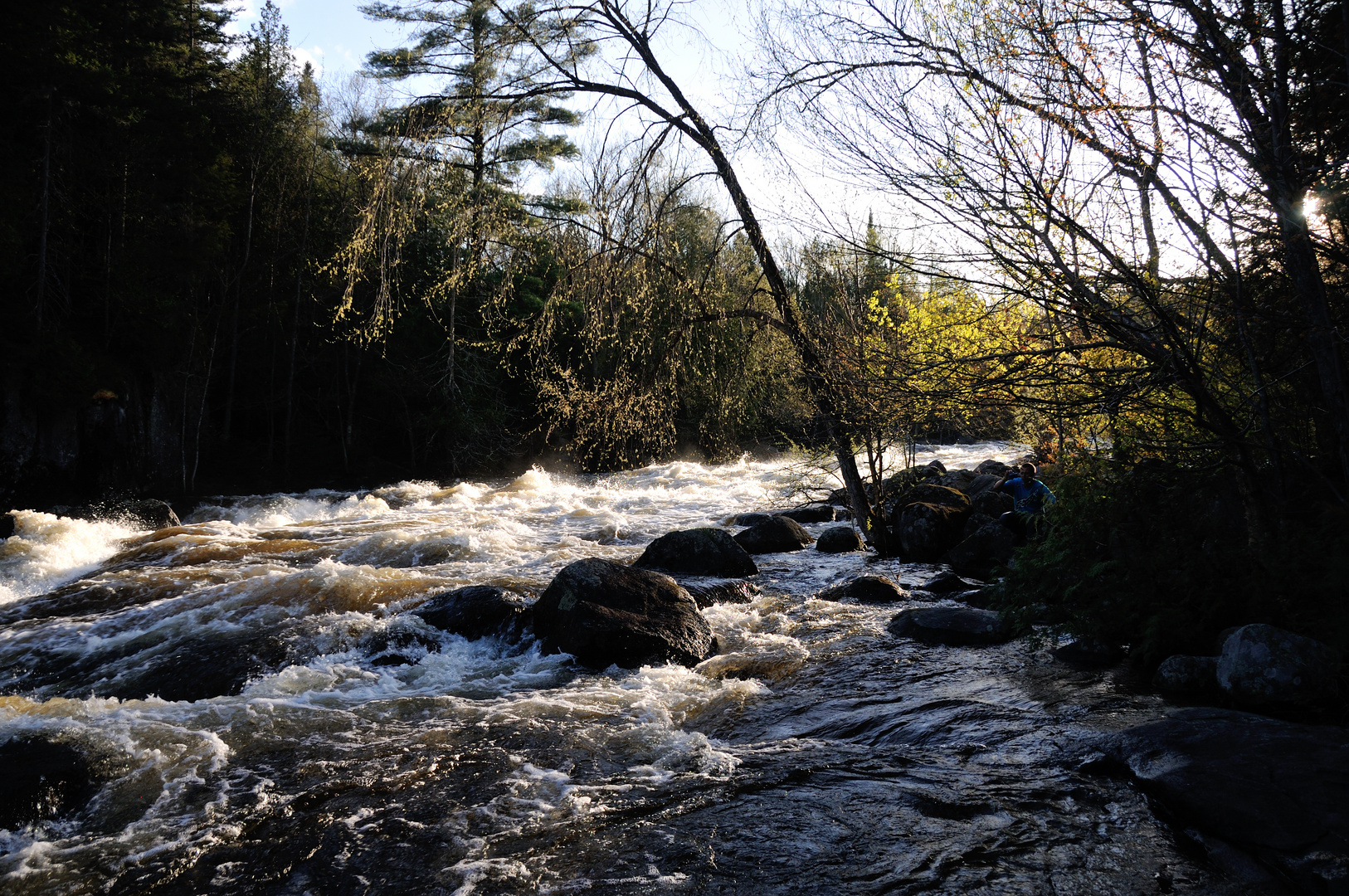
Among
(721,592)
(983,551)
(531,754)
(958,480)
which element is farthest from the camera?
(958,480)

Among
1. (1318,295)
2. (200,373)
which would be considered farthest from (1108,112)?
(200,373)

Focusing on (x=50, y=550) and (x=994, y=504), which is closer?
(x=50, y=550)

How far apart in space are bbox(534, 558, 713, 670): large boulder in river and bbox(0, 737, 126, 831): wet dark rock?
3201 millimetres

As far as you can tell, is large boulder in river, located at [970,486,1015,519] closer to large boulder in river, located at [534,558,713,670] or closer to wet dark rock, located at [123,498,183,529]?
large boulder in river, located at [534,558,713,670]

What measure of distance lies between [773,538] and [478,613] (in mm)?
5350

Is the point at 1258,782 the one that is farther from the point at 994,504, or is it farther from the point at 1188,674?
the point at 994,504

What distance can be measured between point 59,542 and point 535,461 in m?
14.2

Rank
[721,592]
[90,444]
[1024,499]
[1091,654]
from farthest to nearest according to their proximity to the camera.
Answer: [90,444] < [1024,499] < [721,592] < [1091,654]

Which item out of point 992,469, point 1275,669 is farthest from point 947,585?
point 992,469

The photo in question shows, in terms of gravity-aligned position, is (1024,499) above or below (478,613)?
above

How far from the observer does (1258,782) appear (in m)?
3.43

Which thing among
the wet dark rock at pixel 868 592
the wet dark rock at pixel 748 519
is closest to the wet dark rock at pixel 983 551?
the wet dark rock at pixel 868 592

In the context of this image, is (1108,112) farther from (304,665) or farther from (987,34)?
(304,665)

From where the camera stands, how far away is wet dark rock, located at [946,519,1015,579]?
9531mm
